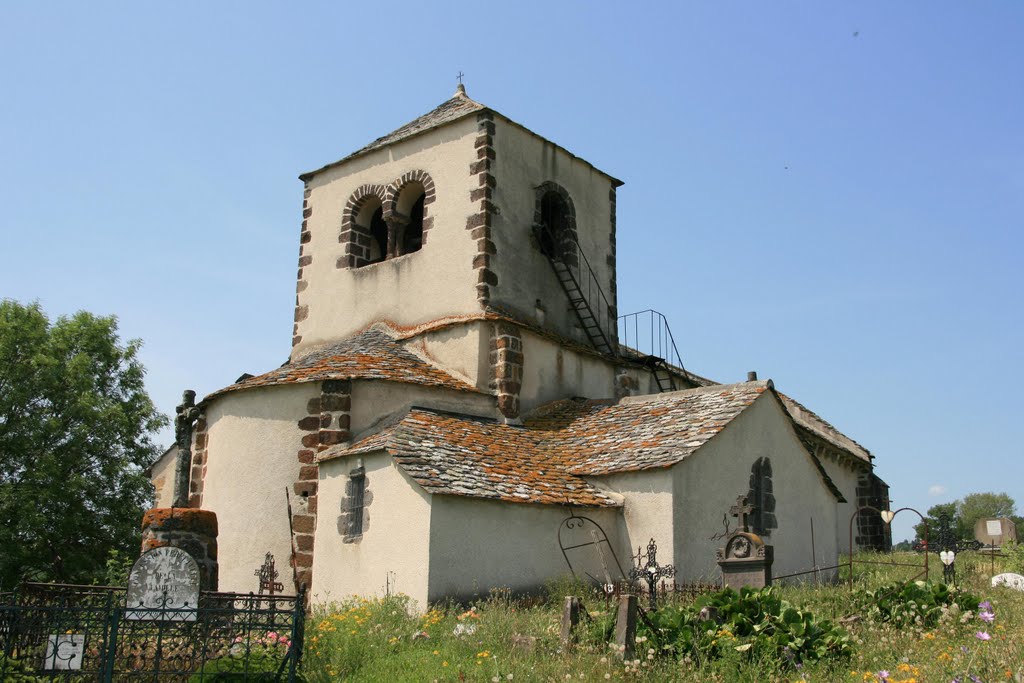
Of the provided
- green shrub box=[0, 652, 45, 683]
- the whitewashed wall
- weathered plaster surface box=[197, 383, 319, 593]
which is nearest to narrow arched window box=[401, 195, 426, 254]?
weathered plaster surface box=[197, 383, 319, 593]

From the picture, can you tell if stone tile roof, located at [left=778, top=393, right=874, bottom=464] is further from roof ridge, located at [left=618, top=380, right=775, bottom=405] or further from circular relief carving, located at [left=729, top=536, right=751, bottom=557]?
circular relief carving, located at [left=729, top=536, right=751, bottom=557]

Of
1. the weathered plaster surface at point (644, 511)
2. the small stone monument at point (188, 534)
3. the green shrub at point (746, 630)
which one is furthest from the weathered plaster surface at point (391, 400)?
the green shrub at point (746, 630)

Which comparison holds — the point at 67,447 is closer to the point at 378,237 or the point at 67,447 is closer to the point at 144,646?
the point at 378,237

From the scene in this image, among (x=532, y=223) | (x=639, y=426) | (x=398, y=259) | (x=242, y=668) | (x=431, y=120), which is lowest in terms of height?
(x=242, y=668)

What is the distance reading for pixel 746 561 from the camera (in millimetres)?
13094

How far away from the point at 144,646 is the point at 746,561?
7657 millimetres

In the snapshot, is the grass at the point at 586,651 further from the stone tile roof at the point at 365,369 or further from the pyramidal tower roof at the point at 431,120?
the pyramidal tower roof at the point at 431,120

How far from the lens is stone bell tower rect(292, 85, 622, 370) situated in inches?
765

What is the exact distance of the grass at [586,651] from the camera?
8625 millimetres

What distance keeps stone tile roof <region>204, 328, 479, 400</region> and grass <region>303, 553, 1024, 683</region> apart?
15.3 feet

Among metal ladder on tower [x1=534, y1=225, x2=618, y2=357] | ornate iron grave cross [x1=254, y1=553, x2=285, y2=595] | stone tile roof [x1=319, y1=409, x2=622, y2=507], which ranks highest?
metal ladder on tower [x1=534, y1=225, x2=618, y2=357]

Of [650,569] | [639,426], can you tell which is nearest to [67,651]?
[650,569]

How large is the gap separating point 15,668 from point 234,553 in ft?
21.2

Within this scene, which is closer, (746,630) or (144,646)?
(746,630)
